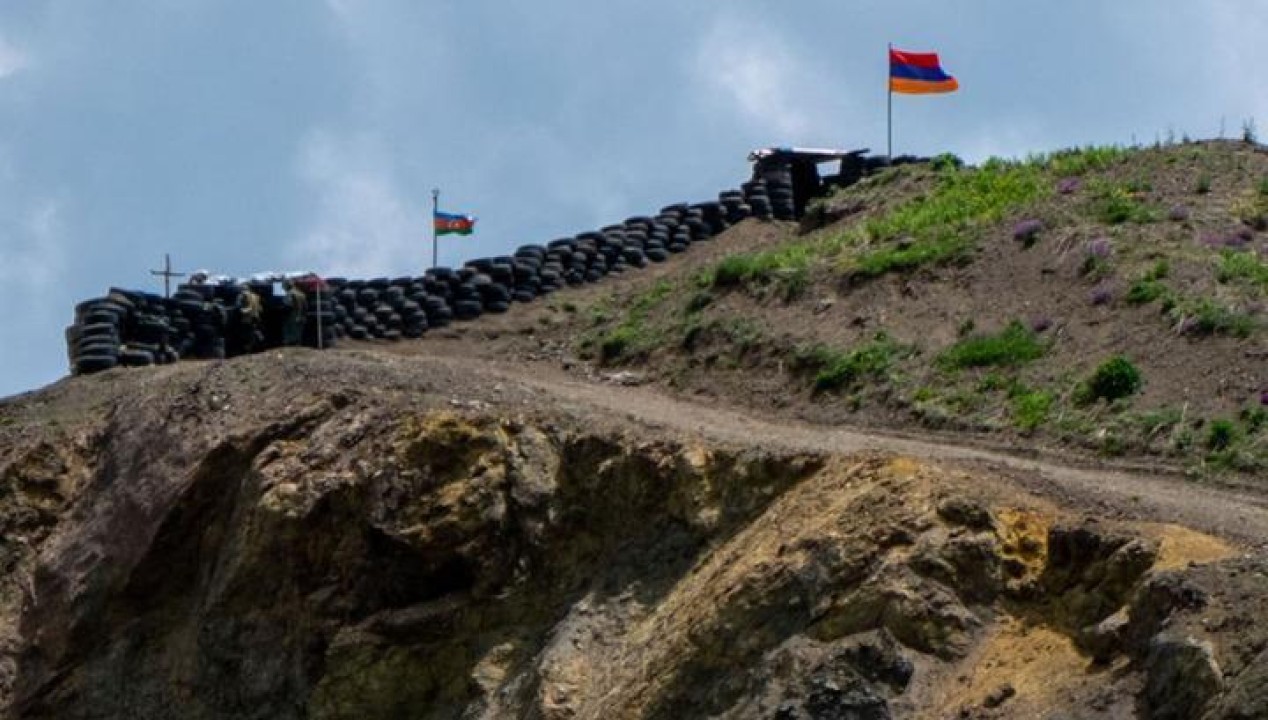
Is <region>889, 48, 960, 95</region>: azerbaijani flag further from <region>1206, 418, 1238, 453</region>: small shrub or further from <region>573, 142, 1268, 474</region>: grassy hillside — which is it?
<region>1206, 418, 1238, 453</region>: small shrub

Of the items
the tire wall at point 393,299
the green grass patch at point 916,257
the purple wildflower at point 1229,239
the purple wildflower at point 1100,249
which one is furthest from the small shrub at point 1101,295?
the tire wall at point 393,299

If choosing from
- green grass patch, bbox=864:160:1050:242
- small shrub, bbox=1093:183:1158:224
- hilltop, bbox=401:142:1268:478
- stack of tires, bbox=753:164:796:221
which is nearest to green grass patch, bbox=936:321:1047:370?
hilltop, bbox=401:142:1268:478

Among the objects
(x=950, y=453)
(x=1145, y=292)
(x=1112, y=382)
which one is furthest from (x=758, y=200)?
(x=950, y=453)

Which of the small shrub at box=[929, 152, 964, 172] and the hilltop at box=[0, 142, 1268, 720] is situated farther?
the small shrub at box=[929, 152, 964, 172]

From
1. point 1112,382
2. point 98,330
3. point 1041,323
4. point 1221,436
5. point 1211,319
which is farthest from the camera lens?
point 98,330

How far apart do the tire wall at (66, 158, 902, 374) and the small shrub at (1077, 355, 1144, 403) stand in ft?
41.8

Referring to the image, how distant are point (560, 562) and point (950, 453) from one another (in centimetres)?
451

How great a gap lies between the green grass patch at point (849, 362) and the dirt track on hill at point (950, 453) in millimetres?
1128

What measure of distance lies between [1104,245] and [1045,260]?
902 millimetres

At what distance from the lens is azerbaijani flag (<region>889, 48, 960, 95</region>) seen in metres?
48.3

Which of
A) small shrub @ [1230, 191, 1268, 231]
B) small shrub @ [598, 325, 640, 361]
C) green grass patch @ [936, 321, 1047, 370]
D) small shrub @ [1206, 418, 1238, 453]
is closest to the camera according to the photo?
small shrub @ [1206, 418, 1238, 453]

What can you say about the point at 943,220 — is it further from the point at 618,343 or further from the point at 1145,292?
the point at 1145,292

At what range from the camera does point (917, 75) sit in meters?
48.5

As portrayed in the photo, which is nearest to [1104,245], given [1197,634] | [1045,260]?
[1045,260]
